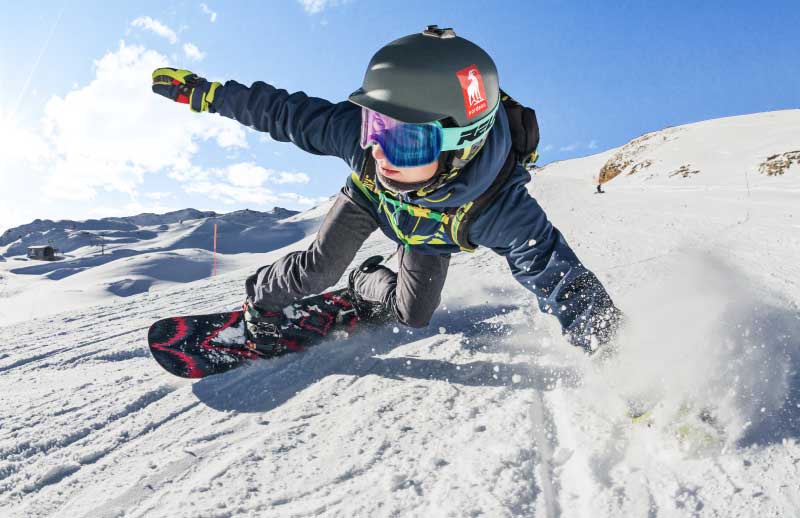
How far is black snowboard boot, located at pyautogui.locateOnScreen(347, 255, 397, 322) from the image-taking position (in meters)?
3.19

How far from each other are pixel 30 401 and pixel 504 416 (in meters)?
2.31

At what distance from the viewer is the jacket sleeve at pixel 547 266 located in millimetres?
2121

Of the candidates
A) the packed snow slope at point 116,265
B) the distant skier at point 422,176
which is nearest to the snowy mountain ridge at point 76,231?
the packed snow slope at point 116,265

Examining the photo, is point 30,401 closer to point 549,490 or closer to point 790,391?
point 549,490

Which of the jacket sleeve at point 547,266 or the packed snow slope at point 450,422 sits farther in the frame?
the jacket sleeve at point 547,266

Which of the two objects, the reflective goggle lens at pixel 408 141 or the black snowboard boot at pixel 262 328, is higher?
the reflective goggle lens at pixel 408 141

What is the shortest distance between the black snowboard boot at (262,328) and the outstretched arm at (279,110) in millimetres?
1020

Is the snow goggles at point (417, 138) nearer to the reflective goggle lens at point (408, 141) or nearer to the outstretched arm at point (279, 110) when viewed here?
the reflective goggle lens at point (408, 141)

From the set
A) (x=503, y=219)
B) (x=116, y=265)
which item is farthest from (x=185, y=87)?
(x=116, y=265)

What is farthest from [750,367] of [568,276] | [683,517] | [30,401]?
[30,401]

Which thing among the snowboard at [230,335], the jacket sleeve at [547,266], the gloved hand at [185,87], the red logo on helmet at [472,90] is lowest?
the snowboard at [230,335]

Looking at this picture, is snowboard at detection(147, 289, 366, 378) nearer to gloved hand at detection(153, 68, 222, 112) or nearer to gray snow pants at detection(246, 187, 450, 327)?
gray snow pants at detection(246, 187, 450, 327)

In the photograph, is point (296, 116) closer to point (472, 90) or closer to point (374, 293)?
point (472, 90)

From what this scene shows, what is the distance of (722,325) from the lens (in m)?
2.22
